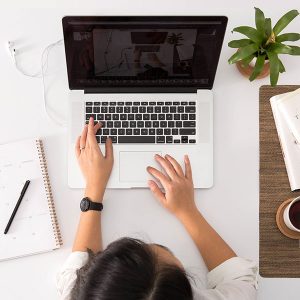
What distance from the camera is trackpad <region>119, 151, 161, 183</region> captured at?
1.03 m

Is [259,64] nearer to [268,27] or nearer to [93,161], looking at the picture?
[268,27]

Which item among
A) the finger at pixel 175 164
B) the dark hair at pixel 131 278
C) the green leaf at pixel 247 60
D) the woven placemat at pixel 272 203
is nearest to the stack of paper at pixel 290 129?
the woven placemat at pixel 272 203

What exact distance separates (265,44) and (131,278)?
A: 571 millimetres

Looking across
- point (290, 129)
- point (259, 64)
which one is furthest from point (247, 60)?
point (290, 129)

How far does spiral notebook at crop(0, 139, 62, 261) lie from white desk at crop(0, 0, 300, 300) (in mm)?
21

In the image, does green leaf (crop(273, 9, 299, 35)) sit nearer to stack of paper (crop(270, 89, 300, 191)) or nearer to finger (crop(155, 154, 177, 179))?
stack of paper (crop(270, 89, 300, 191))

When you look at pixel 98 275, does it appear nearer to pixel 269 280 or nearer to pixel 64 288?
pixel 64 288

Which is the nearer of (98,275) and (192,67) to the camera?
(98,275)

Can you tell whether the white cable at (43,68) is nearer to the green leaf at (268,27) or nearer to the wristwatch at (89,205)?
the wristwatch at (89,205)

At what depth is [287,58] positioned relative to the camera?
42.4 inches

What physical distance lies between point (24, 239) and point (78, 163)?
216mm

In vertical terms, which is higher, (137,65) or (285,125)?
(137,65)

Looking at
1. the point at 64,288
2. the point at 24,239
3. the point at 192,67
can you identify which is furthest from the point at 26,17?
the point at 64,288

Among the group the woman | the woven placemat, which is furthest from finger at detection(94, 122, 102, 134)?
the woven placemat
